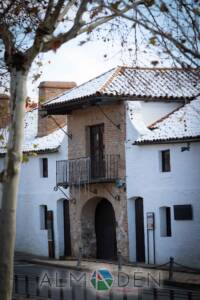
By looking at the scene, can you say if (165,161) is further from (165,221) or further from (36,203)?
(36,203)

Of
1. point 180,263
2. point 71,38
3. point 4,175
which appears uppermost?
point 71,38

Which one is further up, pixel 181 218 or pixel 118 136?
pixel 118 136

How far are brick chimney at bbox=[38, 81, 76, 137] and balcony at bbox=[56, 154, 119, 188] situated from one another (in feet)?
16.6

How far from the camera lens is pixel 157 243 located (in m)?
33.1

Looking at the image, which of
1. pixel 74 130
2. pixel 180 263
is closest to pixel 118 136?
pixel 74 130

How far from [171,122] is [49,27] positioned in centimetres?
1859

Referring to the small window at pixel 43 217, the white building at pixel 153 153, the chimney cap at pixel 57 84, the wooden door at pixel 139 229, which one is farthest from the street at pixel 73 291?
the chimney cap at pixel 57 84

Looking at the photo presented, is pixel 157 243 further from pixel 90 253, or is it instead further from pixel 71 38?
pixel 71 38

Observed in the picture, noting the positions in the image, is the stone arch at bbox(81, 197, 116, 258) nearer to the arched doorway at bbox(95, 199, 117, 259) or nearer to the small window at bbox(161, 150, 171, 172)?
the arched doorway at bbox(95, 199, 117, 259)

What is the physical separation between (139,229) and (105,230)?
124 inches

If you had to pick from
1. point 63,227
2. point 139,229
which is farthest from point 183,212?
point 63,227

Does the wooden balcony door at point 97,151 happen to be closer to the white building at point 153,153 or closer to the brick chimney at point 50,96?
the white building at point 153,153

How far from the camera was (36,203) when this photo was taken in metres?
41.0

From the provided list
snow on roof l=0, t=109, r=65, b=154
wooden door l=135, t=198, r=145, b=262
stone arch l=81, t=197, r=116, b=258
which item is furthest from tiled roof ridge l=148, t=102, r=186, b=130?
snow on roof l=0, t=109, r=65, b=154
